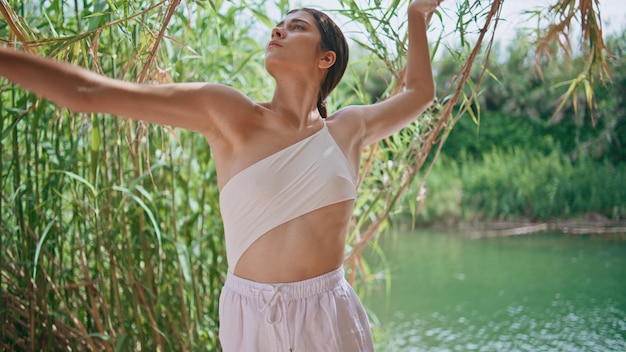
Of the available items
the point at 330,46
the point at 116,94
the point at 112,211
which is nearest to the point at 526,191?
the point at 112,211

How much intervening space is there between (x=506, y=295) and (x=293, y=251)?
3887 millimetres

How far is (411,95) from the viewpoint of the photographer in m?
1.27

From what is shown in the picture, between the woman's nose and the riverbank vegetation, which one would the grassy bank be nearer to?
the riverbank vegetation

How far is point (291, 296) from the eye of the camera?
3.52 feet

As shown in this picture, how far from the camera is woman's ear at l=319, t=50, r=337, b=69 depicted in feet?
3.91

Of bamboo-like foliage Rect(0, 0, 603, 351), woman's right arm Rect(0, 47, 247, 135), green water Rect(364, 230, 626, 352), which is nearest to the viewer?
woman's right arm Rect(0, 47, 247, 135)

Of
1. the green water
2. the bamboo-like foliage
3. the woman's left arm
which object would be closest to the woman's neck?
the woman's left arm

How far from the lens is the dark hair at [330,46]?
119cm

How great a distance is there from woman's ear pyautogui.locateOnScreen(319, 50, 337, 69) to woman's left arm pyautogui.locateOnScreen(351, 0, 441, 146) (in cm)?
10

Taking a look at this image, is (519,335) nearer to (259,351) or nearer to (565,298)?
(565,298)

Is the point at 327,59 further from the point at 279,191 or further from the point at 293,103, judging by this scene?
the point at 279,191

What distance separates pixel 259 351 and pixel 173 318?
0.86 m

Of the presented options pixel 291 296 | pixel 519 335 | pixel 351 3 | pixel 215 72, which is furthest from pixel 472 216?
pixel 291 296

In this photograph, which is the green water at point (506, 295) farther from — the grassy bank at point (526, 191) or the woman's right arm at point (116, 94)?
the woman's right arm at point (116, 94)
